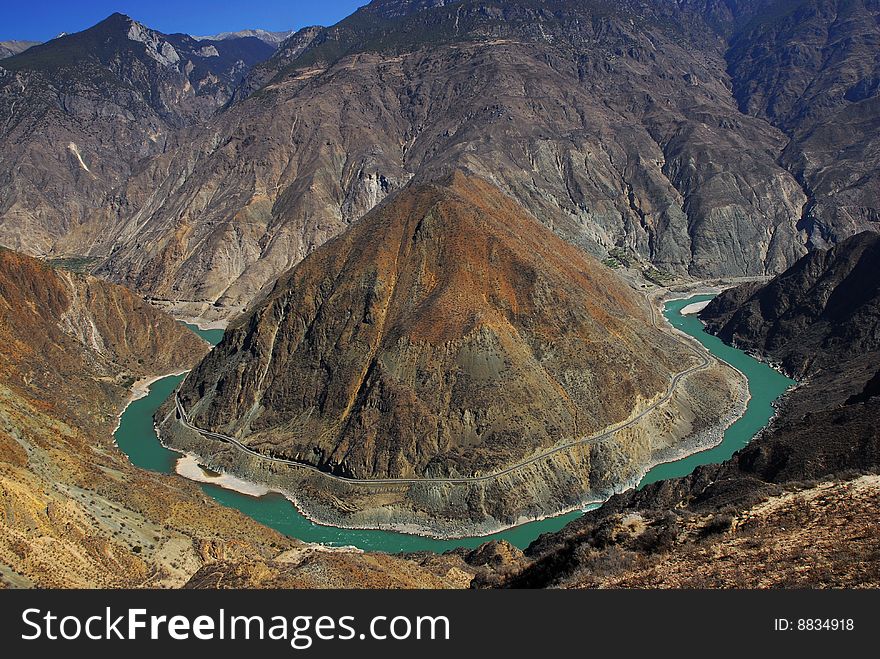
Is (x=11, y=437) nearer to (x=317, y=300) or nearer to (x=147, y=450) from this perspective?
(x=147, y=450)

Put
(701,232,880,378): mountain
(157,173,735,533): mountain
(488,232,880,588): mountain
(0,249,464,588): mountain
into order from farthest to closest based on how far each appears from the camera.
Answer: (701,232,880,378): mountain
(157,173,735,533): mountain
(0,249,464,588): mountain
(488,232,880,588): mountain

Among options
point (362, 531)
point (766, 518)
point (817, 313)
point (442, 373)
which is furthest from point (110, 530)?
point (817, 313)

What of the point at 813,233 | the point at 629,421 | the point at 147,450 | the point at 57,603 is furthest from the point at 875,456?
the point at 813,233

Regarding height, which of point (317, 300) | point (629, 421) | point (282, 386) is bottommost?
point (629, 421)

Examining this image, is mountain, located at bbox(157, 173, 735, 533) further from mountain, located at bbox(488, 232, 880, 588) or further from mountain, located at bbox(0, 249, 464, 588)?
mountain, located at bbox(0, 249, 464, 588)

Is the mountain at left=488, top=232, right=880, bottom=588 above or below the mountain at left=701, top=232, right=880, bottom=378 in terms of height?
below

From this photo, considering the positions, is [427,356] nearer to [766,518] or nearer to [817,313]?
[766,518]

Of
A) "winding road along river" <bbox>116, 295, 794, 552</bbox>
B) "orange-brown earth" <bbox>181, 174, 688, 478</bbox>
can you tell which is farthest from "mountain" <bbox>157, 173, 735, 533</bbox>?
"winding road along river" <bbox>116, 295, 794, 552</bbox>

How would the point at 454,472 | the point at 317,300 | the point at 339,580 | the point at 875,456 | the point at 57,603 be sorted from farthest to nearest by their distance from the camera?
the point at 317,300 → the point at 454,472 → the point at 875,456 → the point at 339,580 → the point at 57,603
